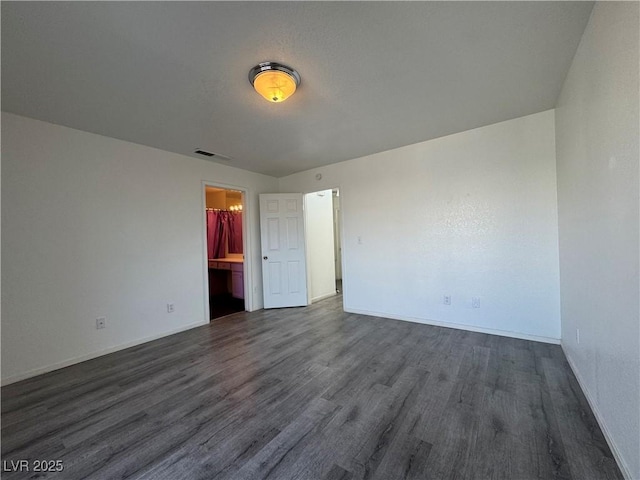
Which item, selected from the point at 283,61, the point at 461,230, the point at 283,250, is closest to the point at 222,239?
the point at 283,250

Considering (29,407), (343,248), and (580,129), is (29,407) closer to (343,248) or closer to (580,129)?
(343,248)

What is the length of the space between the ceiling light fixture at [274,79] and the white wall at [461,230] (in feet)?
7.24

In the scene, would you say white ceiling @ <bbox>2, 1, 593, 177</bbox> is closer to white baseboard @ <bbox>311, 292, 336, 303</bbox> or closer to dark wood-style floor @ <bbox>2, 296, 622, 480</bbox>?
dark wood-style floor @ <bbox>2, 296, 622, 480</bbox>

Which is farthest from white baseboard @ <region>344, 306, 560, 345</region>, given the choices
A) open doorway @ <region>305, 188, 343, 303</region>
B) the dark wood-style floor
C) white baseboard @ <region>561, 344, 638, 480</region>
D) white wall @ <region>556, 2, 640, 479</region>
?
open doorway @ <region>305, 188, 343, 303</region>

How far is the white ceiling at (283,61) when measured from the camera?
144 centimetres

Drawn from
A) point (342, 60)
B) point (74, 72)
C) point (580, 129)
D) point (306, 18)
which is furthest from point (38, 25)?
point (580, 129)

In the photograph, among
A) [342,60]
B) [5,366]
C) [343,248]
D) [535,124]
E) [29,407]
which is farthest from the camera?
[343,248]

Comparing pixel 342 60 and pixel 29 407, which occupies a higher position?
pixel 342 60

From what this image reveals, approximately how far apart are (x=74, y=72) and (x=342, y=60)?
194 cm

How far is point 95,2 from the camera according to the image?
1.32 m

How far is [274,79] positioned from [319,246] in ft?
11.9

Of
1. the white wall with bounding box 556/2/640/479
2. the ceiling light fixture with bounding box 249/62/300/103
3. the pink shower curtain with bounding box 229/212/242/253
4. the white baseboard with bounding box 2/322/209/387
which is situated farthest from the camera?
the pink shower curtain with bounding box 229/212/242/253

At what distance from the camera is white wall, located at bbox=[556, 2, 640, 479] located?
1138mm

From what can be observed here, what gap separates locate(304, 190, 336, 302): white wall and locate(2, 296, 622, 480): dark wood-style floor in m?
2.21
